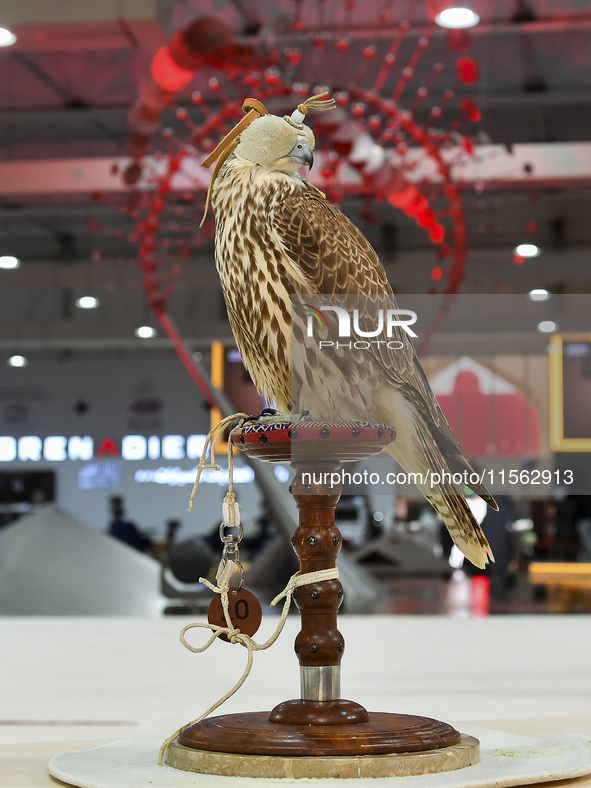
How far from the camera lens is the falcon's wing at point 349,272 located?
1.47 meters

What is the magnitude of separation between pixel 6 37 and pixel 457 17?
2116mm

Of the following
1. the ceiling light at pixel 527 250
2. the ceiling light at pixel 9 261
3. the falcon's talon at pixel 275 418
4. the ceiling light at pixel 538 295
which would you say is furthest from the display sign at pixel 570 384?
the falcon's talon at pixel 275 418

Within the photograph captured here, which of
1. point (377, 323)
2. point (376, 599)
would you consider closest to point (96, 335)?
point (376, 599)

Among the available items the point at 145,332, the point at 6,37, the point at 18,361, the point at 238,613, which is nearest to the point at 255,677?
the point at 238,613

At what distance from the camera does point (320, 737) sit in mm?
1272

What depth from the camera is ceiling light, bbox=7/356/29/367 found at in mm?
4703

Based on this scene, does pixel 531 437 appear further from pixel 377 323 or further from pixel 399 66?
pixel 377 323

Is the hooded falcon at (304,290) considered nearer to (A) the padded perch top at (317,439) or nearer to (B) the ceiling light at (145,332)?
(A) the padded perch top at (317,439)

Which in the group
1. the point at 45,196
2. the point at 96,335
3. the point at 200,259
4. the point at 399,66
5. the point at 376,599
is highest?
the point at 399,66

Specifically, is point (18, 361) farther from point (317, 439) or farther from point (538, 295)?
point (317, 439)

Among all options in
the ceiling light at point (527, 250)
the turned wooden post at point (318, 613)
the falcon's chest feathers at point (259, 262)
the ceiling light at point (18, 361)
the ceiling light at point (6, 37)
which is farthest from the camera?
the ceiling light at point (18, 361)

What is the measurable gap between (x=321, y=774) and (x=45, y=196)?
12.9ft

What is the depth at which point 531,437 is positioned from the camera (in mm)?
3932

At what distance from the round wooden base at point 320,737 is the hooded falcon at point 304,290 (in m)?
0.29
